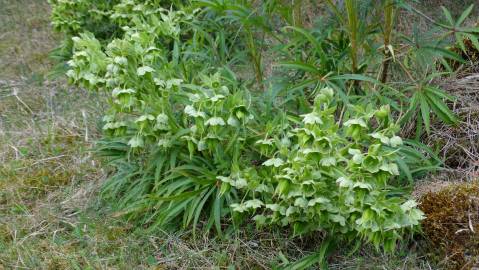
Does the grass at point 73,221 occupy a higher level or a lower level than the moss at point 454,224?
lower

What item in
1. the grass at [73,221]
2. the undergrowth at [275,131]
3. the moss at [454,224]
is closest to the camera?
the undergrowth at [275,131]

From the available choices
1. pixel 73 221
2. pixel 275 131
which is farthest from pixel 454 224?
pixel 73 221

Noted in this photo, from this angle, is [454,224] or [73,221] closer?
[454,224]

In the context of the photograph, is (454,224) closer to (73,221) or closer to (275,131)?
(275,131)

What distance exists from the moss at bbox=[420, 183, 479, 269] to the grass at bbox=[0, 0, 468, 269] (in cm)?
10

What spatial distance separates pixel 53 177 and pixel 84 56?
1.01m

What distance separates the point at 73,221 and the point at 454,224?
1688 mm

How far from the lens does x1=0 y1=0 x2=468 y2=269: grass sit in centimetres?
254

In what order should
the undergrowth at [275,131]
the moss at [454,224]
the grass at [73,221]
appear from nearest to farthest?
the undergrowth at [275,131]
the moss at [454,224]
the grass at [73,221]

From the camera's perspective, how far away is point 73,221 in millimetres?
2881

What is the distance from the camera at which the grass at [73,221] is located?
8.32ft

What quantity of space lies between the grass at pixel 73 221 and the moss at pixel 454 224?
10cm

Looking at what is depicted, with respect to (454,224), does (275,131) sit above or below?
above

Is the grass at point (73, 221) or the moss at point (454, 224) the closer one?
the moss at point (454, 224)
